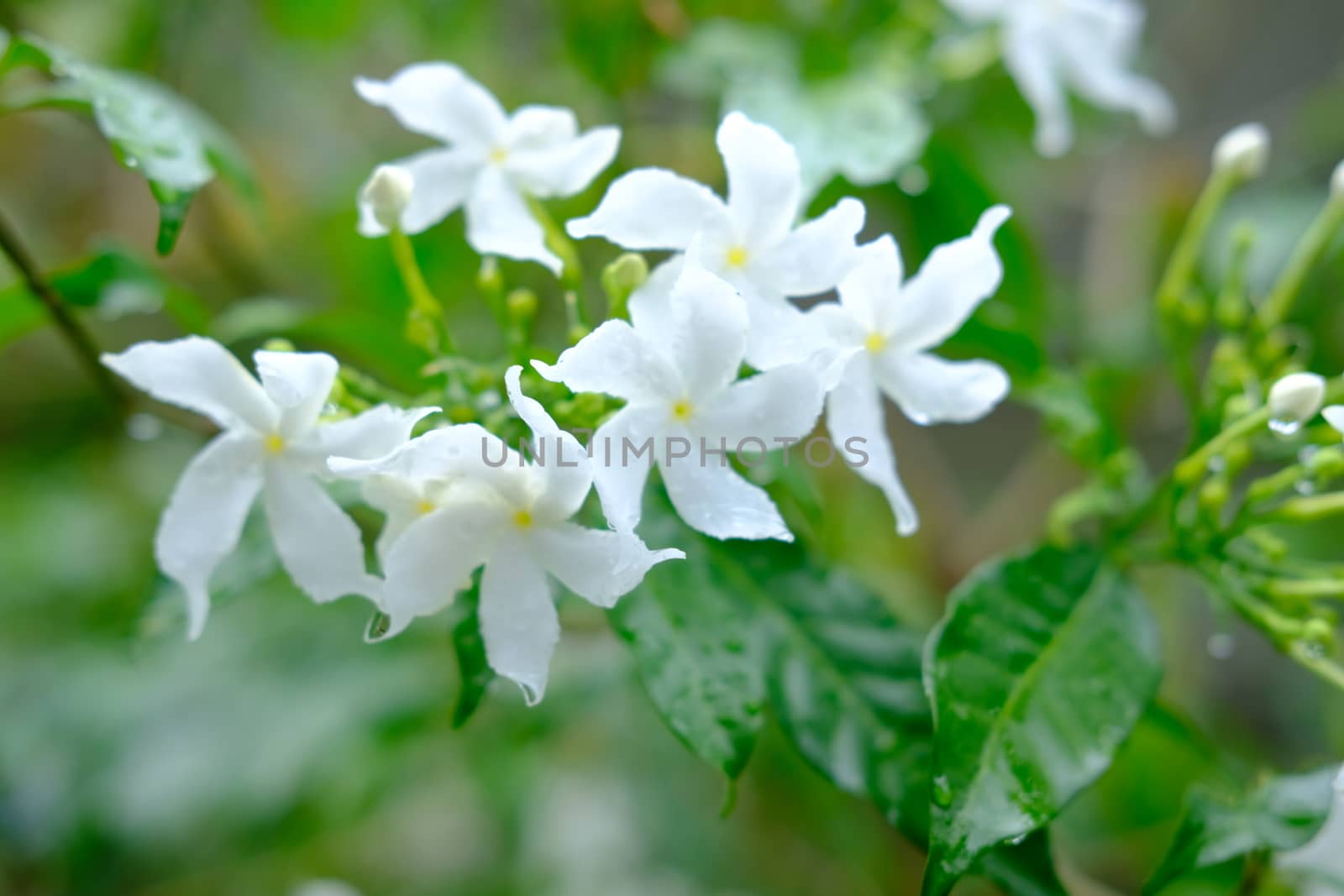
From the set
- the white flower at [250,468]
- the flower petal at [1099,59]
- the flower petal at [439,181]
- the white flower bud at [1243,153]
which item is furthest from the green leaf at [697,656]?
the flower petal at [1099,59]

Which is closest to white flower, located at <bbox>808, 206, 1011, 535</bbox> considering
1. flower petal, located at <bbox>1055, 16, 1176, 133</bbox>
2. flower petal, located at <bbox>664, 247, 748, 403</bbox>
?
flower petal, located at <bbox>664, 247, 748, 403</bbox>

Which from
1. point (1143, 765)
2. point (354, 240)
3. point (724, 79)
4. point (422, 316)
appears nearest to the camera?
point (422, 316)

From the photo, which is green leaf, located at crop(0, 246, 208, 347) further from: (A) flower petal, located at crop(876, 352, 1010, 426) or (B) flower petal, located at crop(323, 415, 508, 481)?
(A) flower petal, located at crop(876, 352, 1010, 426)

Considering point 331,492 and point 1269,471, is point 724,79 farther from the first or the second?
point 1269,471

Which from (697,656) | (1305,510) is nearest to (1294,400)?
(1305,510)

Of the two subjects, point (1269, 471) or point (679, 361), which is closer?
point (679, 361)

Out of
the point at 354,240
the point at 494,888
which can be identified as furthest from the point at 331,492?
the point at 494,888

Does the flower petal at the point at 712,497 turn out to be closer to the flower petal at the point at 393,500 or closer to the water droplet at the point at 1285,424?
the flower petal at the point at 393,500
